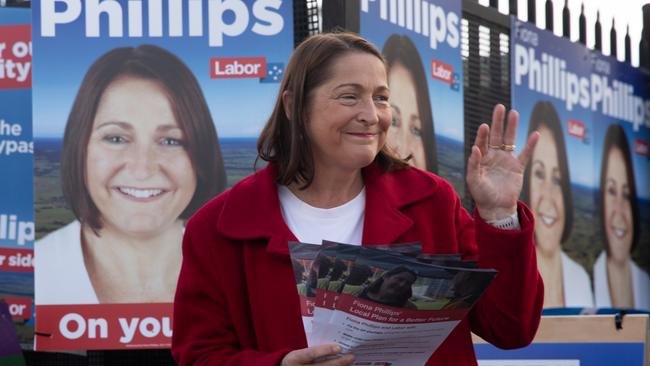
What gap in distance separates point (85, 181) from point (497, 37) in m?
3.14

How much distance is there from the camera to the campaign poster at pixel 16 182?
19.6ft

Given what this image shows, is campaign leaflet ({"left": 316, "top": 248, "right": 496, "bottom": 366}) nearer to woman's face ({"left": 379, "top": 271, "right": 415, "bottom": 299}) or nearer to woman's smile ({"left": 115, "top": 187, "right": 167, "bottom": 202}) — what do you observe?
woman's face ({"left": 379, "top": 271, "right": 415, "bottom": 299})

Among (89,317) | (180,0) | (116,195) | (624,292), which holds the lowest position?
(624,292)

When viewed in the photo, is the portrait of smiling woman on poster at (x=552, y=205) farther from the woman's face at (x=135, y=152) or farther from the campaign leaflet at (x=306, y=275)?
the campaign leaflet at (x=306, y=275)

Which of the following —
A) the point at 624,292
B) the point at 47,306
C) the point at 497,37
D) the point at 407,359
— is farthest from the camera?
the point at 624,292

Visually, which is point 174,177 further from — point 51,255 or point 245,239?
point 245,239

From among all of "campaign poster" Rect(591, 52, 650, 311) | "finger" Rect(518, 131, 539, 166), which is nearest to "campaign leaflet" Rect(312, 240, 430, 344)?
"finger" Rect(518, 131, 539, 166)

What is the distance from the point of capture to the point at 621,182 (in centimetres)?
930

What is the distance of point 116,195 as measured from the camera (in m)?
5.54

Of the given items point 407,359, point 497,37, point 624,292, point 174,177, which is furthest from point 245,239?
point 624,292

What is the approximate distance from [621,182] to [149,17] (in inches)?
202

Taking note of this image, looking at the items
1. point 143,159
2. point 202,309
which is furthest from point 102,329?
point 202,309

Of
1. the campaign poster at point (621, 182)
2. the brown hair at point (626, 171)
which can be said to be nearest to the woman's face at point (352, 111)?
the campaign poster at point (621, 182)

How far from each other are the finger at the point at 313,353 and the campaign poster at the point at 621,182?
6715mm
